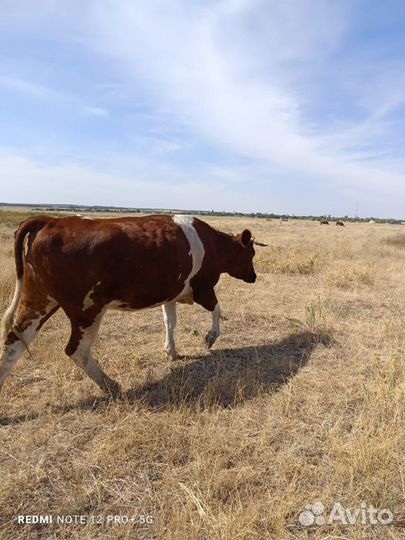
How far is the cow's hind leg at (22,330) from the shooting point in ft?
14.6

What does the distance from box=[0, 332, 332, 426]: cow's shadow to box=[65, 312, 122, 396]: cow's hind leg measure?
14cm

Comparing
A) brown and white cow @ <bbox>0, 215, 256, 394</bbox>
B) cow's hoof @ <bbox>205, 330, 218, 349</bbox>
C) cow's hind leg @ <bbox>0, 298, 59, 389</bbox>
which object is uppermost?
brown and white cow @ <bbox>0, 215, 256, 394</bbox>

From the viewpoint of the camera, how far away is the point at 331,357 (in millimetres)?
5641

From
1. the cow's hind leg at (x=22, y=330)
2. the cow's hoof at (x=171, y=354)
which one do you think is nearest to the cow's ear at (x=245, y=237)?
the cow's hoof at (x=171, y=354)

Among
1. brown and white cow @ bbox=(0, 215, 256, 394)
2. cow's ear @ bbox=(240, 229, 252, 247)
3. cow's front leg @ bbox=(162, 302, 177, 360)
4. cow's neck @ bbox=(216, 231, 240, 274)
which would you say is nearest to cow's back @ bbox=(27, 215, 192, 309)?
brown and white cow @ bbox=(0, 215, 256, 394)

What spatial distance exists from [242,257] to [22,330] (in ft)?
12.2

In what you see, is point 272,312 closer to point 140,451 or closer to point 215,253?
point 215,253

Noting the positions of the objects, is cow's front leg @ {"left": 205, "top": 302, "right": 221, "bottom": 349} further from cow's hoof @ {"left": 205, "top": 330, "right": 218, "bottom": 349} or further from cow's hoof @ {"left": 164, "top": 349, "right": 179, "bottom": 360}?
cow's hoof @ {"left": 164, "top": 349, "right": 179, "bottom": 360}

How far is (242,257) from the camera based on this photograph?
7082 mm

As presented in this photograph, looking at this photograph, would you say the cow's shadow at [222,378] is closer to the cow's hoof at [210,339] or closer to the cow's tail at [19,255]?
the cow's hoof at [210,339]

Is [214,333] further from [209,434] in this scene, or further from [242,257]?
[209,434]

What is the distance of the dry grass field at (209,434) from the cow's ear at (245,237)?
1.42m

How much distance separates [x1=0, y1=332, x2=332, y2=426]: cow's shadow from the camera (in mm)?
4281

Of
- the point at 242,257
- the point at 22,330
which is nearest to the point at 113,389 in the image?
the point at 22,330
